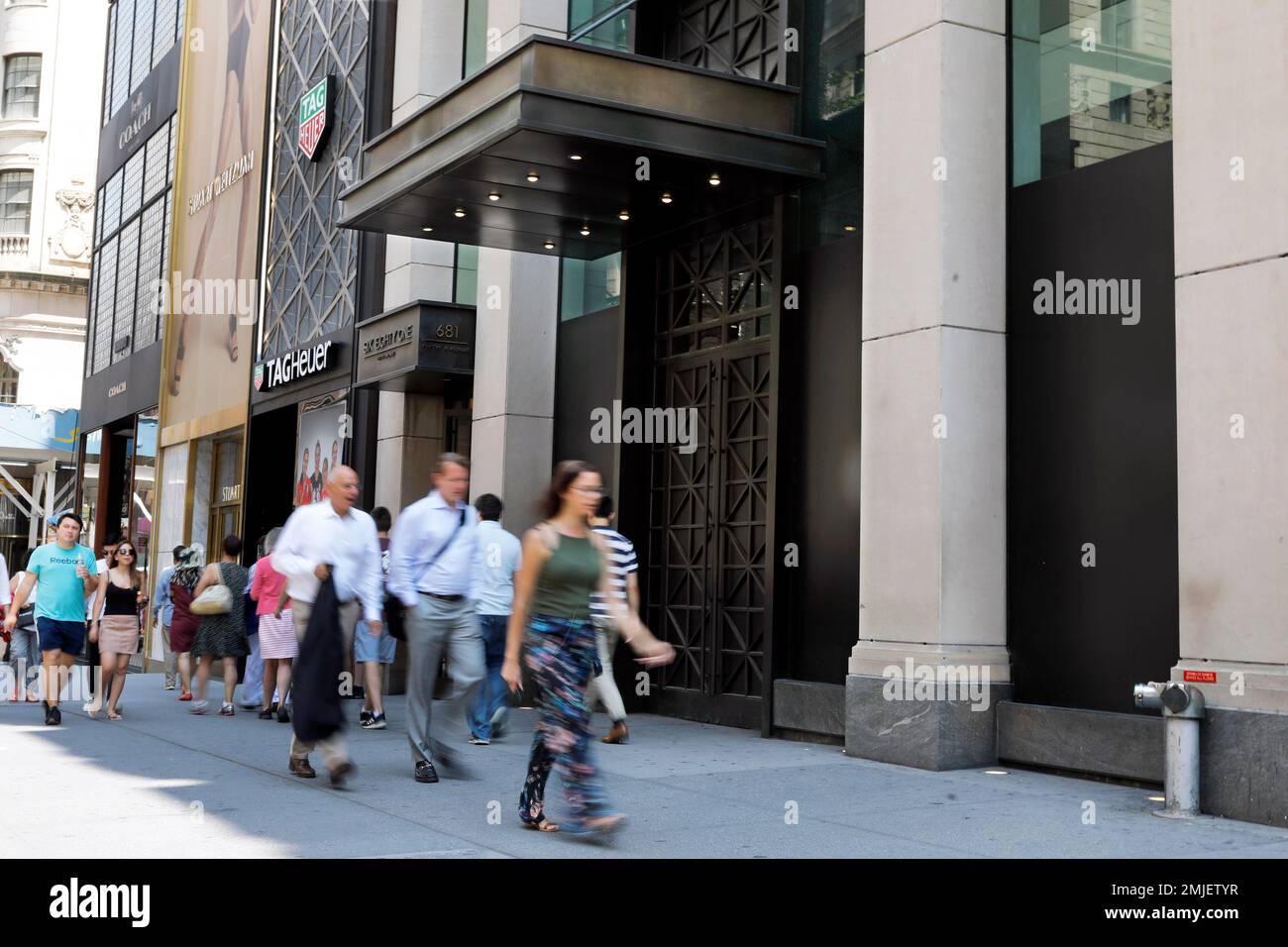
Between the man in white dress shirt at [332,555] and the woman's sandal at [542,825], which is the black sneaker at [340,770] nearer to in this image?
the man in white dress shirt at [332,555]

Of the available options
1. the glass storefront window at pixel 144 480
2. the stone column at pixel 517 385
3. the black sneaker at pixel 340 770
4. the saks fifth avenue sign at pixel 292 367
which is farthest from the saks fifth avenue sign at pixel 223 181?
the black sneaker at pixel 340 770

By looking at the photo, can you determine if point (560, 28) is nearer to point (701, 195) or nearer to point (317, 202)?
point (701, 195)

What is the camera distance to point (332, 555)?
848 centimetres

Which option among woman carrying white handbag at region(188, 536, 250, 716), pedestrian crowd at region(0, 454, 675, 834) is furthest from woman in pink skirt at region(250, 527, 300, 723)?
woman carrying white handbag at region(188, 536, 250, 716)

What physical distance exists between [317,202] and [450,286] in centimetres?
416

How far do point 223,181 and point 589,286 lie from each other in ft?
40.1

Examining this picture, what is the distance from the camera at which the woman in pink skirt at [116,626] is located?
1294 centimetres

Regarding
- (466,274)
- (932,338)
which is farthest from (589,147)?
(466,274)

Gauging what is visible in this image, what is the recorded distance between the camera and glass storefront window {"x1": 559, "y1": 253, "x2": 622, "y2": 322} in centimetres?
1406

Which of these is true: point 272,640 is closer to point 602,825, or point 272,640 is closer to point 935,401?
point 935,401

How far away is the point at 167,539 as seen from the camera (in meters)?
25.8

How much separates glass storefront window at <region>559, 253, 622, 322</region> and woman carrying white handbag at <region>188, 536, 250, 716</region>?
4.29 meters

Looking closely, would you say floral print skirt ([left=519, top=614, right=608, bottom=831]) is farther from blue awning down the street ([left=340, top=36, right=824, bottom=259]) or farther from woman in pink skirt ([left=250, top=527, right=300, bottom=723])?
woman in pink skirt ([left=250, top=527, right=300, bottom=723])
